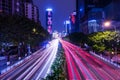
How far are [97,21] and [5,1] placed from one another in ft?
179

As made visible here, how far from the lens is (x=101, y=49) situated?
88562mm

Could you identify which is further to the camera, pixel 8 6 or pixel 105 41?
pixel 8 6

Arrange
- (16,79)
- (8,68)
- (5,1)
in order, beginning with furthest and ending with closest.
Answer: (5,1), (8,68), (16,79)

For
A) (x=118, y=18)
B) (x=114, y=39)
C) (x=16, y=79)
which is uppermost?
(x=118, y=18)

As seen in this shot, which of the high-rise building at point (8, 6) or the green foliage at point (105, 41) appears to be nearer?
the green foliage at point (105, 41)

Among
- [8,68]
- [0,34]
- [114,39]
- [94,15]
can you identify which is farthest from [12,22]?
[94,15]

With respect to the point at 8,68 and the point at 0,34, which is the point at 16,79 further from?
the point at 0,34

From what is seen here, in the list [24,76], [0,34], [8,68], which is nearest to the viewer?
[24,76]

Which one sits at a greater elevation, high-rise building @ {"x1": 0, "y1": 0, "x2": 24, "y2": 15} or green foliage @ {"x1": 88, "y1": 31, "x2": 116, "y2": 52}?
high-rise building @ {"x1": 0, "y1": 0, "x2": 24, "y2": 15}

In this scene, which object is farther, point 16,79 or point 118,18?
point 118,18

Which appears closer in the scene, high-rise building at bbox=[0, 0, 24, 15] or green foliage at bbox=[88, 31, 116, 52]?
green foliage at bbox=[88, 31, 116, 52]

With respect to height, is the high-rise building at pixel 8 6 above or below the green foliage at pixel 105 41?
above

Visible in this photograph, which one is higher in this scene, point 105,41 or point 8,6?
point 8,6

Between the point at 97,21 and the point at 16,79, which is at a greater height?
the point at 97,21
